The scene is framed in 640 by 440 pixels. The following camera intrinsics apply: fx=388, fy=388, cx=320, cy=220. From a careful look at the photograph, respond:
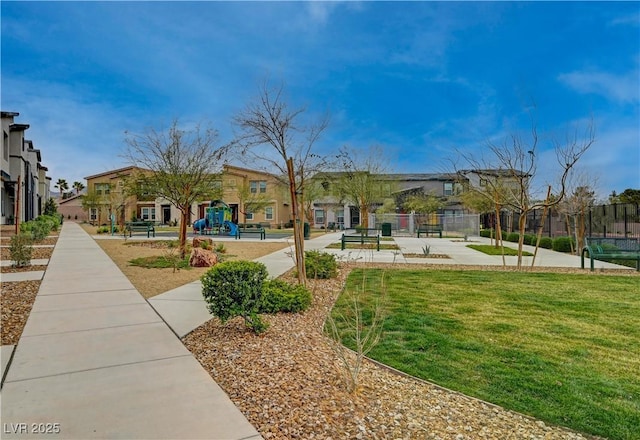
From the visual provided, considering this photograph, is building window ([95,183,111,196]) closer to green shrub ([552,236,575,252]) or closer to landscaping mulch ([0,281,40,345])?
landscaping mulch ([0,281,40,345])

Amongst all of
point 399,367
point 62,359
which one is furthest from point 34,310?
point 399,367

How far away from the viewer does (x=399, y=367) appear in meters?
3.69

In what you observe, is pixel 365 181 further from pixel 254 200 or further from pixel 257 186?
pixel 257 186

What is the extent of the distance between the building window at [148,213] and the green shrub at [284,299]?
4668cm

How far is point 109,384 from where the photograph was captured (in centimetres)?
316

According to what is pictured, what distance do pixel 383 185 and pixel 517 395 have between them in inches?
1232

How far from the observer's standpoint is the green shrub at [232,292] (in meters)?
4.38

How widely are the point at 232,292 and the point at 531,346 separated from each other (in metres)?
3.40

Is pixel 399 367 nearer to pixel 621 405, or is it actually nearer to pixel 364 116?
pixel 621 405

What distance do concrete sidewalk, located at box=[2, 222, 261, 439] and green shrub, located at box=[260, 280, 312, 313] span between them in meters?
1.36

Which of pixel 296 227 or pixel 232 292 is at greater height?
pixel 296 227

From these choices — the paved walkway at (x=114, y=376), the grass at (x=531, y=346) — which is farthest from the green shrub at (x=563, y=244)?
the paved walkway at (x=114, y=376)

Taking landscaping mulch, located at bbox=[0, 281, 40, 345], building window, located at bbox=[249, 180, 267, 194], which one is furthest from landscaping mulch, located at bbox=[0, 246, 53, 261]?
building window, located at bbox=[249, 180, 267, 194]

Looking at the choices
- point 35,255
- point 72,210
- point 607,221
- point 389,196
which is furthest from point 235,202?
point 607,221
